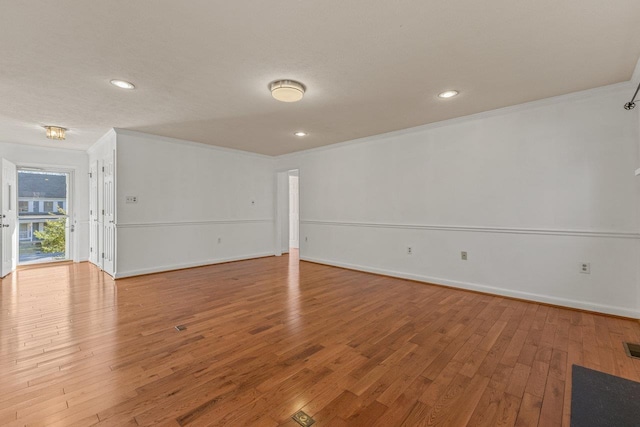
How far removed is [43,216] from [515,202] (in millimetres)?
9041

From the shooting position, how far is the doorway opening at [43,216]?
233 inches

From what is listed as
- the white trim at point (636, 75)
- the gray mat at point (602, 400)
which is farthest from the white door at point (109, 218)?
the white trim at point (636, 75)

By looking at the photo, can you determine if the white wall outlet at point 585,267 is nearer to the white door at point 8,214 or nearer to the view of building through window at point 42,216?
the white door at point 8,214

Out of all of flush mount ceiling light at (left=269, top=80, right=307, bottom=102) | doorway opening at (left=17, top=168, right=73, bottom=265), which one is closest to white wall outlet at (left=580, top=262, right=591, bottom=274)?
flush mount ceiling light at (left=269, top=80, right=307, bottom=102)

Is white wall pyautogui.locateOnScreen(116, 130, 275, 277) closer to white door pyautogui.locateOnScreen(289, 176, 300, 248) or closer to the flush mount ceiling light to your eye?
white door pyautogui.locateOnScreen(289, 176, 300, 248)

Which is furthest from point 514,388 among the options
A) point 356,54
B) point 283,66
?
point 283,66

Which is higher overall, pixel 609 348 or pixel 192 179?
pixel 192 179

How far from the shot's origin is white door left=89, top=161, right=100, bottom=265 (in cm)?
591

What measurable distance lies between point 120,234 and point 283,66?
13.6 feet

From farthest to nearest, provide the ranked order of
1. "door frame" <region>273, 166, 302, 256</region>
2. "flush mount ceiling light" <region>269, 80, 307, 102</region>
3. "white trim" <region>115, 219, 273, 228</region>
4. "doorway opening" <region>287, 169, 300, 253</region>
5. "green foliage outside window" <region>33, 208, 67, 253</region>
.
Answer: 1. "doorway opening" <region>287, 169, 300, 253</region>
2. "door frame" <region>273, 166, 302, 256</region>
3. "green foliage outside window" <region>33, 208, 67, 253</region>
4. "white trim" <region>115, 219, 273, 228</region>
5. "flush mount ceiling light" <region>269, 80, 307, 102</region>

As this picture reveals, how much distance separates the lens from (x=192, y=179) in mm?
5645

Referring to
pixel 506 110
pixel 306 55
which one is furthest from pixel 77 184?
pixel 506 110

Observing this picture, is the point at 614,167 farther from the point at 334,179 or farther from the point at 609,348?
the point at 334,179

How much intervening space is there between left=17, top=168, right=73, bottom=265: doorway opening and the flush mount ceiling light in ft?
20.6
